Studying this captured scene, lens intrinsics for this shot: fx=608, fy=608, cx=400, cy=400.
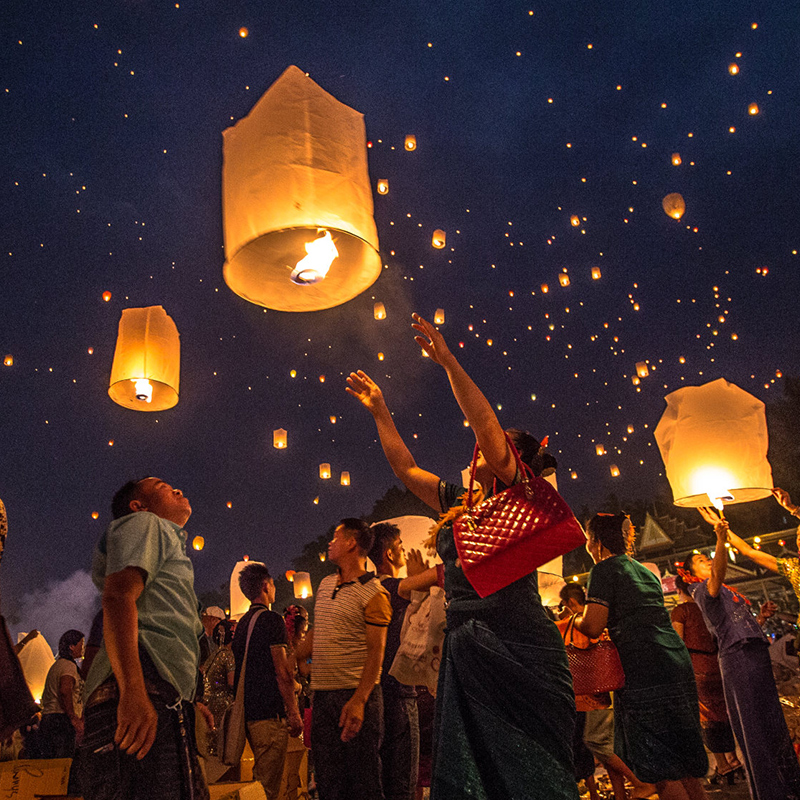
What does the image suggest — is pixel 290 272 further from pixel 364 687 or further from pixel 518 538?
pixel 364 687

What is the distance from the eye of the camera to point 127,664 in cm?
182

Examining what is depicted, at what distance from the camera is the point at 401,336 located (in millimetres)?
24422

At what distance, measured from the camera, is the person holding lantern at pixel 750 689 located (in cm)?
403

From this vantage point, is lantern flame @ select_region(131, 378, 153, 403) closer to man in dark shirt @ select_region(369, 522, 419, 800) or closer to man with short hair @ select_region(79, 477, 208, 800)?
man in dark shirt @ select_region(369, 522, 419, 800)

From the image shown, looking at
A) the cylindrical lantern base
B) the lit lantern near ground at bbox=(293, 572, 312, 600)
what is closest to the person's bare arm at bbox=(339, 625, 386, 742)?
the cylindrical lantern base

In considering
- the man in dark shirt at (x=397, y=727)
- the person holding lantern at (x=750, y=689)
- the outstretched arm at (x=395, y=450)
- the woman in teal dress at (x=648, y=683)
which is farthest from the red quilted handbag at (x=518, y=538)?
the person holding lantern at (x=750, y=689)

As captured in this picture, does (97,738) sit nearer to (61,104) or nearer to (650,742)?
(650,742)

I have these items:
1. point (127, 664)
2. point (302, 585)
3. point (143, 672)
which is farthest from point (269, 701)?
point (302, 585)

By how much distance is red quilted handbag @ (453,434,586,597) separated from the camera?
6.49 feet

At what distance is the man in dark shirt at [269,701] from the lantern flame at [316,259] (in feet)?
7.98

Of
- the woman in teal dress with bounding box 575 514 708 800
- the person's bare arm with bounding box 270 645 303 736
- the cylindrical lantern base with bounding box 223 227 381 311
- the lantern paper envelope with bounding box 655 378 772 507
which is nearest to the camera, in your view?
the cylindrical lantern base with bounding box 223 227 381 311

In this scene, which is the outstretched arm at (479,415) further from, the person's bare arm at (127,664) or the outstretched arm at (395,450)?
the person's bare arm at (127,664)

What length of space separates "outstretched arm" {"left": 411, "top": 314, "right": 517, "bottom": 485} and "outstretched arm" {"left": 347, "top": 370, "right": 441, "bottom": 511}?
51cm

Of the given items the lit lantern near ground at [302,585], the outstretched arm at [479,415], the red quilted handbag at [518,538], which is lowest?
the red quilted handbag at [518,538]
